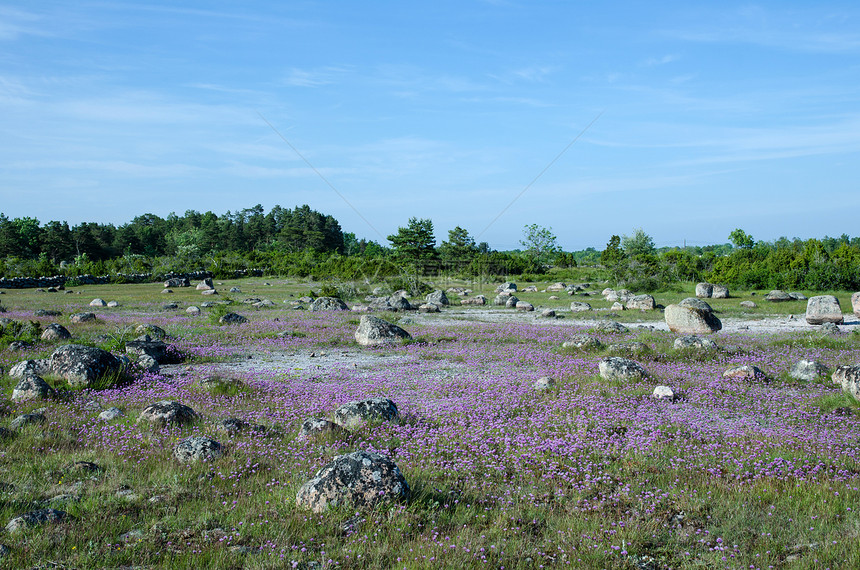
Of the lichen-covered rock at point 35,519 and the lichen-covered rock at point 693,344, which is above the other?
the lichen-covered rock at point 693,344

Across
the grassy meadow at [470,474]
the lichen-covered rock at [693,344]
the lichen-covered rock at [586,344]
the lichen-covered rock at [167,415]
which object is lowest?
the grassy meadow at [470,474]

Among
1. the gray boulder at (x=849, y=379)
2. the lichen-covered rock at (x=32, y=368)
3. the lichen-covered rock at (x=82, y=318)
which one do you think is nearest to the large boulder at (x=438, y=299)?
the lichen-covered rock at (x=82, y=318)

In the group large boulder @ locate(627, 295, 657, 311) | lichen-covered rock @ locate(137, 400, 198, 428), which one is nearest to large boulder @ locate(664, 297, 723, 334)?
large boulder @ locate(627, 295, 657, 311)

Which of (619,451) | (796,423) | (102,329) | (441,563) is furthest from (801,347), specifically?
(102,329)

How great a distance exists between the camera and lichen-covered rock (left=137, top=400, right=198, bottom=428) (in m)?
8.12

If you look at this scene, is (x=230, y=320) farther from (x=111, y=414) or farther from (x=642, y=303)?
(x=642, y=303)

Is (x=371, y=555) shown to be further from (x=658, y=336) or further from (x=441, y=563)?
(x=658, y=336)

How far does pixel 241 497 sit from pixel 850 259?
49.5 meters

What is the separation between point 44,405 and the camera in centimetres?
905

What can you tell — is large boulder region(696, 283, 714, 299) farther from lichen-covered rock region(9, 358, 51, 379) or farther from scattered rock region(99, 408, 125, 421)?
lichen-covered rock region(9, 358, 51, 379)

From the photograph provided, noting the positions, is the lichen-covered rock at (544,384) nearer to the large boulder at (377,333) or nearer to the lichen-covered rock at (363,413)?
the lichen-covered rock at (363,413)

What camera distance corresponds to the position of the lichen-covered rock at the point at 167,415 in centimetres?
812

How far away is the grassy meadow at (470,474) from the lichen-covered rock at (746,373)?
0.78 ft

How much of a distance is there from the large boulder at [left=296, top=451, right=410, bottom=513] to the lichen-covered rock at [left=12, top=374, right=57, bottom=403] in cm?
671
